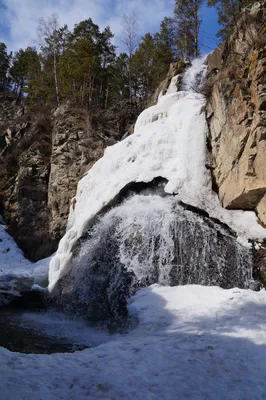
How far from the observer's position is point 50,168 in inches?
671

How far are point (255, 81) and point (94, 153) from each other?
9.32 metres

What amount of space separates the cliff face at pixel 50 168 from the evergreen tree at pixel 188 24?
7837 millimetres

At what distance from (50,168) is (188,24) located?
1576 centimetres

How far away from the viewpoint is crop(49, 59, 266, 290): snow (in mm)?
8578

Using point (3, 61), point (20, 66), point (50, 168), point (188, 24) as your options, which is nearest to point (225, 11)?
point (188, 24)

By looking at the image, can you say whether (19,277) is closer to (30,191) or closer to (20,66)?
(30,191)

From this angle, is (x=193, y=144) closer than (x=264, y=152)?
No

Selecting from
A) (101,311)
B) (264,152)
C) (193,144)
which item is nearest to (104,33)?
(193,144)

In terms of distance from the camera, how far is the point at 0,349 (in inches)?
164

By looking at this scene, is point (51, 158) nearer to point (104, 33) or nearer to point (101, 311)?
point (101, 311)

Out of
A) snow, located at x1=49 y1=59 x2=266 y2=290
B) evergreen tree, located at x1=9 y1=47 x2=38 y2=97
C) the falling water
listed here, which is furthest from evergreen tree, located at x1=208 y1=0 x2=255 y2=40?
evergreen tree, located at x1=9 y1=47 x2=38 y2=97

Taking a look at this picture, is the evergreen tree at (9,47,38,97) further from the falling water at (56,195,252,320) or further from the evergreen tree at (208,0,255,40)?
the falling water at (56,195,252,320)

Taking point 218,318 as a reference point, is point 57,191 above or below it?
above

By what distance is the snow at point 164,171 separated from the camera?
858 centimetres
